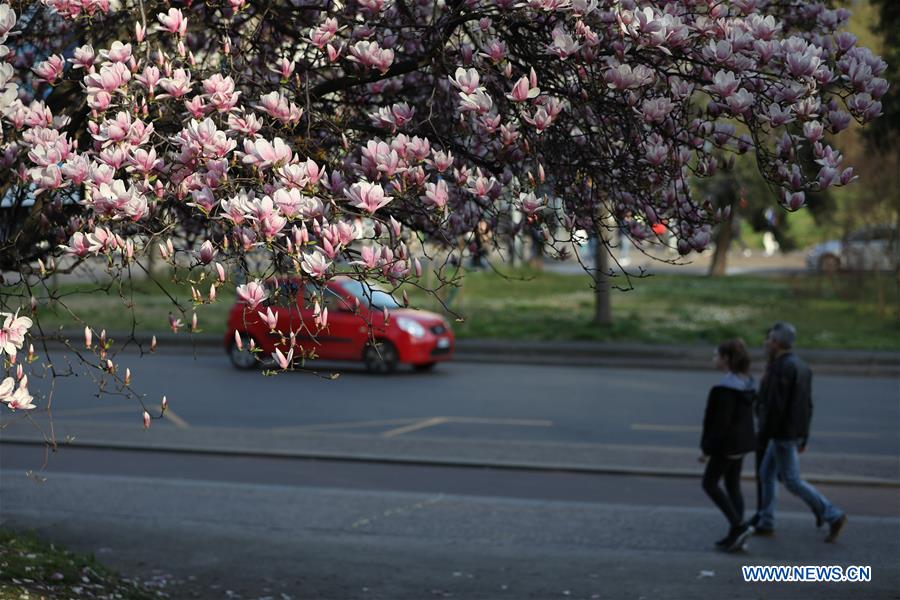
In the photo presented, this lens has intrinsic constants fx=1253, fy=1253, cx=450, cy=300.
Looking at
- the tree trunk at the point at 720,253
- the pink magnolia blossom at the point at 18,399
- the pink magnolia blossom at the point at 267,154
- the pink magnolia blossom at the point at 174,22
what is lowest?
the pink magnolia blossom at the point at 18,399

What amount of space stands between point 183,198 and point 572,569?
4603mm

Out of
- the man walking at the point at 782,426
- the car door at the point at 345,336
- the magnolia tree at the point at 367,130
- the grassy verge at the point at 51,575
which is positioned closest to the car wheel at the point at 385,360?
the car door at the point at 345,336

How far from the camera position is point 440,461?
494 inches

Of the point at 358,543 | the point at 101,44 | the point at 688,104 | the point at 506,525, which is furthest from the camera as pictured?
the point at 506,525

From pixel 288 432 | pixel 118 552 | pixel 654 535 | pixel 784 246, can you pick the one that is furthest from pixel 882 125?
pixel 784 246

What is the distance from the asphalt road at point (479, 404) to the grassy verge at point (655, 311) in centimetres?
Result: 191

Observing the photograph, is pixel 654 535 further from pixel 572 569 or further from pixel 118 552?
pixel 118 552

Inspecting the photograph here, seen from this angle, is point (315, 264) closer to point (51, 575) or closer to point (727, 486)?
point (51, 575)

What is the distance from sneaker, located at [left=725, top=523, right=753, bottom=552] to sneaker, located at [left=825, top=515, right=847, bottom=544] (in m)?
0.65

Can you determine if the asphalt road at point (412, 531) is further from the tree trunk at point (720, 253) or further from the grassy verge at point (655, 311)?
the tree trunk at point (720, 253)

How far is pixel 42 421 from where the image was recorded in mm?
15031

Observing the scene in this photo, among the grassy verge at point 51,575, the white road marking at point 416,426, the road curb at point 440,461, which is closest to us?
the grassy verge at point 51,575

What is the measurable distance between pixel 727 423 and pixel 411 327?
11501 millimetres

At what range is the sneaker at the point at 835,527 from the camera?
9166 mm
